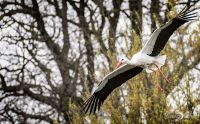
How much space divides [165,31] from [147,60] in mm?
593

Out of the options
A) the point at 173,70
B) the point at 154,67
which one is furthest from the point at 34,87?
the point at 154,67

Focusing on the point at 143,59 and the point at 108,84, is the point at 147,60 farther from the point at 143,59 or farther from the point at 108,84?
the point at 108,84

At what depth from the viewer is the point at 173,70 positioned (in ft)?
39.5

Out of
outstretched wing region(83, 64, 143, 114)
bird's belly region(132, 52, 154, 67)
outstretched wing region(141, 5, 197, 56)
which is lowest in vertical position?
outstretched wing region(83, 64, 143, 114)

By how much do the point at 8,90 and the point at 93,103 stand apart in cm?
708

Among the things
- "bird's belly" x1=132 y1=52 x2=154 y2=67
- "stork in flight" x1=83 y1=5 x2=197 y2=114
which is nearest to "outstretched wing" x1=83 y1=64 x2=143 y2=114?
"stork in flight" x1=83 y1=5 x2=197 y2=114

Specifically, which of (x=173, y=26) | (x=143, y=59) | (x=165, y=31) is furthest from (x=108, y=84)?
(x=173, y=26)

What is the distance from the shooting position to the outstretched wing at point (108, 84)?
10.3 meters

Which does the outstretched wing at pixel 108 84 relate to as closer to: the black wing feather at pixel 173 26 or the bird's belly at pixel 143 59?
the bird's belly at pixel 143 59

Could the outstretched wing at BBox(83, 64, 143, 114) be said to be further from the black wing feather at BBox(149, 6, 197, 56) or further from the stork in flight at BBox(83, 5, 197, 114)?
the black wing feather at BBox(149, 6, 197, 56)

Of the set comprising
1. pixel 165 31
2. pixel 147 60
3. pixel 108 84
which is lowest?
pixel 108 84

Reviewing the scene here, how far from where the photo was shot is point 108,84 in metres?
10.5

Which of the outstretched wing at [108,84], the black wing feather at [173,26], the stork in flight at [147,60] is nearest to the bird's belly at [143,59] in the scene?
the stork in flight at [147,60]

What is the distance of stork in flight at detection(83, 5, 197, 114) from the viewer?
895cm
